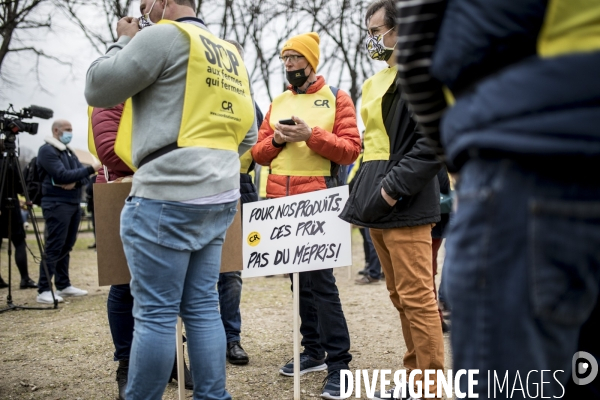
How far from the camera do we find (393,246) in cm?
283

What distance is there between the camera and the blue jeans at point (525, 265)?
100 cm

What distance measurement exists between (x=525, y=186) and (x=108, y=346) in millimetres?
4105

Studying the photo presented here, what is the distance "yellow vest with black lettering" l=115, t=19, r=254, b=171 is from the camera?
2170 mm

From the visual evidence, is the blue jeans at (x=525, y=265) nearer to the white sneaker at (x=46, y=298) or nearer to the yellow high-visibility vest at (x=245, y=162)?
the yellow high-visibility vest at (x=245, y=162)

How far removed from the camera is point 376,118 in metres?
2.97

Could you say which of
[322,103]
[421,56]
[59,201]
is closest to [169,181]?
[421,56]

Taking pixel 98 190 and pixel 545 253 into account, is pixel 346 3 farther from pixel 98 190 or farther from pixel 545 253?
pixel 545 253

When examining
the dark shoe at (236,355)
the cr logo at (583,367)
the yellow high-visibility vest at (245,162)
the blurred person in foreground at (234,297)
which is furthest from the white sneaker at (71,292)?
the cr logo at (583,367)

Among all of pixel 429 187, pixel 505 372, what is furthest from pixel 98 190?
pixel 505 372

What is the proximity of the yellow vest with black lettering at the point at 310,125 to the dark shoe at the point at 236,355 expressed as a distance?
1309 millimetres

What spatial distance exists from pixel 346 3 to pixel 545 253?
659 inches

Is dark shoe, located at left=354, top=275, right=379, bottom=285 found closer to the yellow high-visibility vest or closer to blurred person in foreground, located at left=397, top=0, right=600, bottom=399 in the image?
the yellow high-visibility vest

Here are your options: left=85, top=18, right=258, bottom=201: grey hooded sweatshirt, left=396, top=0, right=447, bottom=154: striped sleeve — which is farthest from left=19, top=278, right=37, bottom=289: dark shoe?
left=396, top=0, right=447, bottom=154: striped sleeve

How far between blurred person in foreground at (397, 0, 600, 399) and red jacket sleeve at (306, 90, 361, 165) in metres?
2.23
